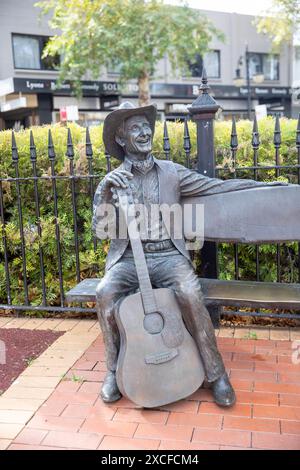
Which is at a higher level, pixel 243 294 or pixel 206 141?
pixel 206 141

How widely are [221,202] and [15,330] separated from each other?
2.32 metres

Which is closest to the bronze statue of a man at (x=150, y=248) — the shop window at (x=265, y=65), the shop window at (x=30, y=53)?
the shop window at (x=30, y=53)

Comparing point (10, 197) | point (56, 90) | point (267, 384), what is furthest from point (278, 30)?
point (267, 384)

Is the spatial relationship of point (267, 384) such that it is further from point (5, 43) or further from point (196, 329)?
point (5, 43)

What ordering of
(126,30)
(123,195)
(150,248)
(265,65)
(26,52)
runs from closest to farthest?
(123,195), (150,248), (126,30), (26,52), (265,65)

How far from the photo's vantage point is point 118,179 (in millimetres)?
3146

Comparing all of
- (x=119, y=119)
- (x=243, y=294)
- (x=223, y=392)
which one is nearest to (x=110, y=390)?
(x=223, y=392)

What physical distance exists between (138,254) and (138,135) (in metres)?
0.79

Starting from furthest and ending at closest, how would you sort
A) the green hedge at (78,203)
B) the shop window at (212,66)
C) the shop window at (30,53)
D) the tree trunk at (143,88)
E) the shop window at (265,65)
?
the shop window at (265,65) < the shop window at (212,66) < the shop window at (30,53) < the tree trunk at (143,88) < the green hedge at (78,203)

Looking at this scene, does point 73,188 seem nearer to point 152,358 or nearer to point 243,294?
point 243,294

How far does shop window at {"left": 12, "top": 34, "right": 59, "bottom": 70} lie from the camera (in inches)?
749

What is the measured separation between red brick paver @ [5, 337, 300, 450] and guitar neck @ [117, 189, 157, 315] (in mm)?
664

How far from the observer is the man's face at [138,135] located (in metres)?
3.21

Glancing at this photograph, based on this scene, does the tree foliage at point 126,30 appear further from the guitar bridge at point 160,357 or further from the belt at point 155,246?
the guitar bridge at point 160,357
